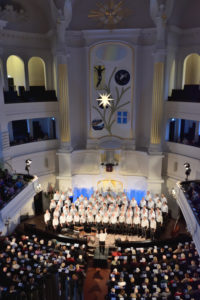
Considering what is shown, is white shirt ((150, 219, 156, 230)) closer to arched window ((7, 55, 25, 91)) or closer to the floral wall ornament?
the floral wall ornament

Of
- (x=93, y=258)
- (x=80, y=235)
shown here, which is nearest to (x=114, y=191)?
(x=80, y=235)

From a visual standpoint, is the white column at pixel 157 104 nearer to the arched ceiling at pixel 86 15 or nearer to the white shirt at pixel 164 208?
the arched ceiling at pixel 86 15

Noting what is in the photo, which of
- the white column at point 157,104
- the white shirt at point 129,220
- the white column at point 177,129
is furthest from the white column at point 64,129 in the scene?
the white column at point 177,129

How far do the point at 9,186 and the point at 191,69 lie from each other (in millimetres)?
12734

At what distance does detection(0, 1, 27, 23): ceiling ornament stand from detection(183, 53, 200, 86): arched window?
33.2ft

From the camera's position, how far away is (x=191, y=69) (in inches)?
658

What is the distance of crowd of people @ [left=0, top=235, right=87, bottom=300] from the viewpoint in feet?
31.3

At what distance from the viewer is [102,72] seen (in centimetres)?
1641

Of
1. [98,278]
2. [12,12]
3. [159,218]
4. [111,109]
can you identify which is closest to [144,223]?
[159,218]

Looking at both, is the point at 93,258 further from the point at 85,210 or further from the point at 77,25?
the point at 77,25

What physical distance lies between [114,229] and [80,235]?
1880 millimetres

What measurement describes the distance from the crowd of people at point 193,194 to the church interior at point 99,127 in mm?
118

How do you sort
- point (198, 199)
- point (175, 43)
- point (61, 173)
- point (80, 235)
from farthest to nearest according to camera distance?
1. point (61, 173)
2. point (175, 43)
3. point (80, 235)
4. point (198, 199)

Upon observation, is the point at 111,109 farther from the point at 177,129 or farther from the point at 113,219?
the point at 113,219
